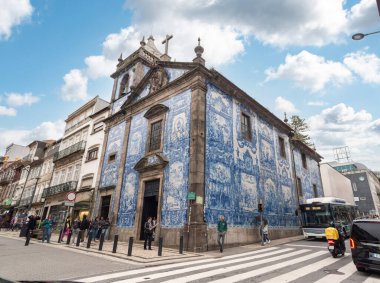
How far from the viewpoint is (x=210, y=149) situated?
12.8 metres

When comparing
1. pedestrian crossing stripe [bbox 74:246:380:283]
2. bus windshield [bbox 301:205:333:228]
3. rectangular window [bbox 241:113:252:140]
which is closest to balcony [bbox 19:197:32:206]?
rectangular window [bbox 241:113:252:140]

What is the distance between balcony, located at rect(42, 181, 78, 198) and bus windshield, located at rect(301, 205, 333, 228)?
18.7 metres

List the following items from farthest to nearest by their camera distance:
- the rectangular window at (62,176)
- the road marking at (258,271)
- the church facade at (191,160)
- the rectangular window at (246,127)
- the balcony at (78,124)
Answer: the balcony at (78,124) → the rectangular window at (62,176) → the rectangular window at (246,127) → the church facade at (191,160) → the road marking at (258,271)

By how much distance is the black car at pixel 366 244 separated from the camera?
19.9ft

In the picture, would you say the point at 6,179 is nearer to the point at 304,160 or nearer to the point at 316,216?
the point at 304,160

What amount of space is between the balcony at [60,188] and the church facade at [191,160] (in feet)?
15.6

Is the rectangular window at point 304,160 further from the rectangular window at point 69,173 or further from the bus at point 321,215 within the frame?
the rectangular window at point 69,173

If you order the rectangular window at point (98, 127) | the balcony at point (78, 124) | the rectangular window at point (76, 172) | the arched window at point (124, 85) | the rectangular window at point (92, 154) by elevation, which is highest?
the arched window at point (124, 85)

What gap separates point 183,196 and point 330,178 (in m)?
27.8

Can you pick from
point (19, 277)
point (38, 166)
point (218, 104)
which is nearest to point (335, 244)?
point (218, 104)

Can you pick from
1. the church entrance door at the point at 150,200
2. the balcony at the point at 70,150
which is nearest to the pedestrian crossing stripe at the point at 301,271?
the church entrance door at the point at 150,200

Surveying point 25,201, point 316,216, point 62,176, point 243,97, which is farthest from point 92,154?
point 316,216

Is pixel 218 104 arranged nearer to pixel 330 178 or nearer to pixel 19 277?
pixel 19 277

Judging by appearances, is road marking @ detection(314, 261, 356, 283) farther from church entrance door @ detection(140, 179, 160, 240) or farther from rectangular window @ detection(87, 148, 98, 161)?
rectangular window @ detection(87, 148, 98, 161)
